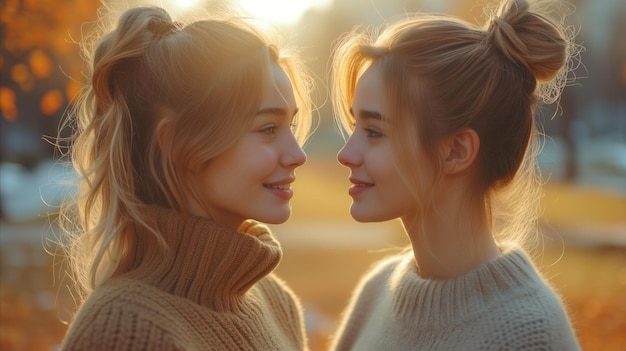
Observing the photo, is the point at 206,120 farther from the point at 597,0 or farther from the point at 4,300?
the point at 597,0

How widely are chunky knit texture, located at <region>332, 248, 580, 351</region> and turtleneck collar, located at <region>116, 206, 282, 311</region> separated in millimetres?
623

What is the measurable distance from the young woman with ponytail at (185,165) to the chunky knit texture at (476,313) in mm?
549

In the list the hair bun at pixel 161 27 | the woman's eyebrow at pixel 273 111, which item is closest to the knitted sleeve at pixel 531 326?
the woman's eyebrow at pixel 273 111

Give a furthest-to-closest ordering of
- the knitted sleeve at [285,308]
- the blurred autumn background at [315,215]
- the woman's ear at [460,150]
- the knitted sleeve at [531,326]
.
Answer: the blurred autumn background at [315,215], the knitted sleeve at [285,308], the woman's ear at [460,150], the knitted sleeve at [531,326]

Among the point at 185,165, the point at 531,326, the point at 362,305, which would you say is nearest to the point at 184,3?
the point at 185,165

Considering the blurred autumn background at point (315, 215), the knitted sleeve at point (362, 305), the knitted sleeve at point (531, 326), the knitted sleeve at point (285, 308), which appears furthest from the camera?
the blurred autumn background at point (315, 215)

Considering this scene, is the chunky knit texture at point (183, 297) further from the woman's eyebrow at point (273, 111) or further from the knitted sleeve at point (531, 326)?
the knitted sleeve at point (531, 326)

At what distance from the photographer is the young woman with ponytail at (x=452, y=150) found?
286 centimetres

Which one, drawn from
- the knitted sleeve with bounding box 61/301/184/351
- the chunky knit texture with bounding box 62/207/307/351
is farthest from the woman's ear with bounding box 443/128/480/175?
the knitted sleeve with bounding box 61/301/184/351

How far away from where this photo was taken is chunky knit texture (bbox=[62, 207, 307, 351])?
236 cm

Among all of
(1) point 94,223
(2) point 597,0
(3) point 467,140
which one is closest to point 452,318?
(3) point 467,140

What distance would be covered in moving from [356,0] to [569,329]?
11404 millimetres

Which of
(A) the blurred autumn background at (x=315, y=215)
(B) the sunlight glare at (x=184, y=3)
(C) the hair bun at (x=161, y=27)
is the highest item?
(B) the sunlight glare at (x=184, y=3)

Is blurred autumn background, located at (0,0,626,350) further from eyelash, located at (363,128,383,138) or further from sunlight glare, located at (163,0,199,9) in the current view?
eyelash, located at (363,128,383,138)
